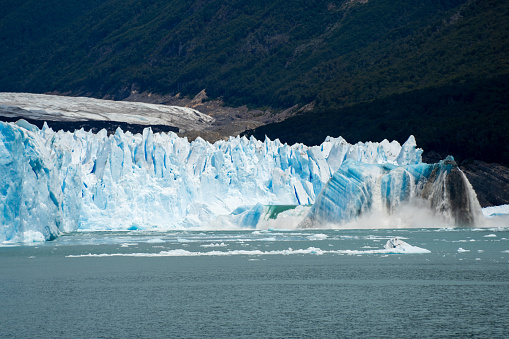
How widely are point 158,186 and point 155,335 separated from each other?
29.0 metres

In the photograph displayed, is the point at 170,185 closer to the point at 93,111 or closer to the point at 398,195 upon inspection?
the point at 398,195

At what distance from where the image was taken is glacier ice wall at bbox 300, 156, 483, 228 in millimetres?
41125

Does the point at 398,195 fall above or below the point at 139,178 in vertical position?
below

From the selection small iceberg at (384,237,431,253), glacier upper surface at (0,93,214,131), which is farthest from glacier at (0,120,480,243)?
glacier upper surface at (0,93,214,131)

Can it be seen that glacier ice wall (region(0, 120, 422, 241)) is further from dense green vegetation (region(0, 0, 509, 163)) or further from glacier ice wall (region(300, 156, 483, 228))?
dense green vegetation (region(0, 0, 509, 163))

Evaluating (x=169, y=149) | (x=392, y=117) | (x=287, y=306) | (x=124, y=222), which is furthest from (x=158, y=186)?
(x=392, y=117)

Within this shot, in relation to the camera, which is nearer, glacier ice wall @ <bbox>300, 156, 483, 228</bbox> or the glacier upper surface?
glacier ice wall @ <bbox>300, 156, 483, 228</bbox>

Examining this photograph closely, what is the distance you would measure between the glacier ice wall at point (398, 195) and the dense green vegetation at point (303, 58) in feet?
82.2

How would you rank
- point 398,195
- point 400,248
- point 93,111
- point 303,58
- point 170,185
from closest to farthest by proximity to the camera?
point 400,248 < point 398,195 < point 170,185 < point 93,111 < point 303,58

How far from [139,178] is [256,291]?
963 inches

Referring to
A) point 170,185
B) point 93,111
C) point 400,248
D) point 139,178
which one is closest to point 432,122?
point 170,185

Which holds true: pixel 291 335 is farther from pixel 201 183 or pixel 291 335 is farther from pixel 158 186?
pixel 201 183

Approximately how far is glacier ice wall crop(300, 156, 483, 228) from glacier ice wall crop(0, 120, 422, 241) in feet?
7.36

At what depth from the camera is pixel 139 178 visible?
42781 mm
